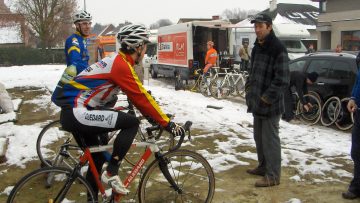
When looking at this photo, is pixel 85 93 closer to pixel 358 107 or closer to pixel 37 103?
pixel 358 107

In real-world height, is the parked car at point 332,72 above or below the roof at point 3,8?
below

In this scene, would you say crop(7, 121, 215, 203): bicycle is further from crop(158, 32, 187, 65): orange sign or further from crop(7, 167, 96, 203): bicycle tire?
crop(158, 32, 187, 65): orange sign

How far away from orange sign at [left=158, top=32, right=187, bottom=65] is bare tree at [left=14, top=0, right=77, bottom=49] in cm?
2758

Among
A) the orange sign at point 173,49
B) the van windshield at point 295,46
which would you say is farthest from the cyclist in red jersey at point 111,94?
the van windshield at point 295,46

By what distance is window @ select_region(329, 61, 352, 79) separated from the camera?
923 cm

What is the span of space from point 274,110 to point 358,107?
0.96m

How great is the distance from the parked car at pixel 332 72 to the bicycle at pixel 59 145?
4.68 meters

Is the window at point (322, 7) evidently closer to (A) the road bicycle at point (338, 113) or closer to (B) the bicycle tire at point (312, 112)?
(B) the bicycle tire at point (312, 112)

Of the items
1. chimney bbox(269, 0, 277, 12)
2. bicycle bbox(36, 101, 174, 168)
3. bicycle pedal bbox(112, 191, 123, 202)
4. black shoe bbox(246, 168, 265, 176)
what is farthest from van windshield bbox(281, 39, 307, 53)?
chimney bbox(269, 0, 277, 12)

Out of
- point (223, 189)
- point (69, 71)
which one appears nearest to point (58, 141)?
point (69, 71)

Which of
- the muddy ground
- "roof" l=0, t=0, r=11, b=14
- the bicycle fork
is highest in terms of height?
"roof" l=0, t=0, r=11, b=14

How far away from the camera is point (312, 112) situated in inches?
395

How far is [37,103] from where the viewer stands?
38.6 ft

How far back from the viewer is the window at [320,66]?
9867 millimetres
